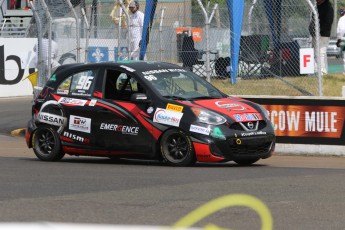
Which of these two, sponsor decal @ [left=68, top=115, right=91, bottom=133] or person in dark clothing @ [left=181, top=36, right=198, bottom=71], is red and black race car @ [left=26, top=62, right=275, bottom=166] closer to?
sponsor decal @ [left=68, top=115, right=91, bottom=133]

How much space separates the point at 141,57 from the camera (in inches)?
762

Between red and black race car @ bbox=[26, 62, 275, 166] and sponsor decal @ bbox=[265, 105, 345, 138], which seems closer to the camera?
red and black race car @ bbox=[26, 62, 275, 166]

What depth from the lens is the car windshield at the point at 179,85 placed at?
13664mm

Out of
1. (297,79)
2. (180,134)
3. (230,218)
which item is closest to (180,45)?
(297,79)

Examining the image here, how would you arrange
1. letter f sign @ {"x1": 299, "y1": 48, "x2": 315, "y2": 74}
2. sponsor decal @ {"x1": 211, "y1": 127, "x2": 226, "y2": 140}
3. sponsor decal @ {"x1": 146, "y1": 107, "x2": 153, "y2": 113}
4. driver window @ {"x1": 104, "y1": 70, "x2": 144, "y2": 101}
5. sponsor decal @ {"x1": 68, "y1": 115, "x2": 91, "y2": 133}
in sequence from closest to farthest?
1. sponsor decal @ {"x1": 211, "y1": 127, "x2": 226, "y2": 140}
2. sponsor decal @ {"x1": 146, "y1": 107, "x2": 153, "y2": 113}
3. driver window @ {"x1": 104, "y1": 70, "x2": 144, "y2": 101}
4. sponsor decal @ {"x1": 68, "y1": 115, "x2": 91, "y2": 133}
5. letter f sign @ {"x1": 299, "y1": 48, "x2": 315, "y2": 74}

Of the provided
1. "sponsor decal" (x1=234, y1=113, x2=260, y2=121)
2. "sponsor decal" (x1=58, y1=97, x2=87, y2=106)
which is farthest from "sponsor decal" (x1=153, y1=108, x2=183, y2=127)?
"sponsor decal" (x1=58, y1=97, x2=87, y2=106)

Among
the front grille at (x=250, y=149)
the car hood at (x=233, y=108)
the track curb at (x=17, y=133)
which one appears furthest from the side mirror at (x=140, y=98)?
the track curb at (x=17, y=133)

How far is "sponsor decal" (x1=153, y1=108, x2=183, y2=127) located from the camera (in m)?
13.2

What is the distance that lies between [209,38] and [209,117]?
18.3 ft

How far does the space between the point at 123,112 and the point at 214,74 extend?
5.29 metres

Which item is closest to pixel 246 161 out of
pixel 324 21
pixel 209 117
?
pixel 209 117

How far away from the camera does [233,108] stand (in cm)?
1335

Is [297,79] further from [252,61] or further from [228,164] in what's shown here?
[228,164]

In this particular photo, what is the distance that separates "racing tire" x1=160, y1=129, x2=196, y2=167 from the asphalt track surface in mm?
150
